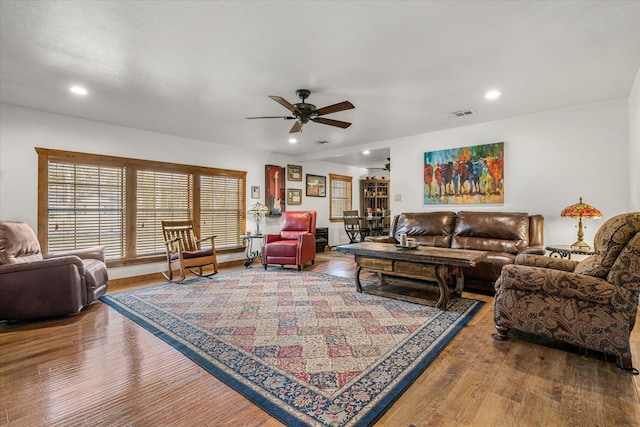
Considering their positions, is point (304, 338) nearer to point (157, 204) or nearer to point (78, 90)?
point (78, 90)

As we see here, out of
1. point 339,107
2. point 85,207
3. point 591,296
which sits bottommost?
point 591,296

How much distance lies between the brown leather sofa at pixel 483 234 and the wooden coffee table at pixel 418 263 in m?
0.44

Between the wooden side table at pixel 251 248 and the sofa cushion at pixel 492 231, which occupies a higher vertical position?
the sofa cushion at pixel 492 231

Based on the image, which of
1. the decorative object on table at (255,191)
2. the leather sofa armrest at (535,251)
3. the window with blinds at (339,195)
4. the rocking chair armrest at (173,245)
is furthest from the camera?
the window with blinds at (339,195)

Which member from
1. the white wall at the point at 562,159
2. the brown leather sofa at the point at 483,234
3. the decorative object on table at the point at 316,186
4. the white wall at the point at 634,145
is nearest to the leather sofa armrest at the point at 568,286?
the brown leather sofa at the point at 483,234

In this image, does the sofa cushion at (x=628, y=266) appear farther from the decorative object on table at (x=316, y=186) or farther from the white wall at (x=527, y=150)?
the decorative object on table at (x=316, y=186)

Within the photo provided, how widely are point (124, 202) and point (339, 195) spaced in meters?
5.33

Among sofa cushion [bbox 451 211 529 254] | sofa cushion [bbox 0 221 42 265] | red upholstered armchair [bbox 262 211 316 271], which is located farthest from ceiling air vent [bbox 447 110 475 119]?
sofa cushion [bbox 0 221 42 265]

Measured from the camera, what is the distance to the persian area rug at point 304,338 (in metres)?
1.69

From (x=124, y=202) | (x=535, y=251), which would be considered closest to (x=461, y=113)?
(x=535, y=251)

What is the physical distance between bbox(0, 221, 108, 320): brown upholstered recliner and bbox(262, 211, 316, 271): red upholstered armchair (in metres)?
2.58

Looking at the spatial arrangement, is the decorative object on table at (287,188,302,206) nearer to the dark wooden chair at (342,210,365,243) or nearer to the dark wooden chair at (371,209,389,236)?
the dark wooden chair at (342,210,365,243)

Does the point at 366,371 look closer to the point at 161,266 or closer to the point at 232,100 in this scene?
the point at 232,100

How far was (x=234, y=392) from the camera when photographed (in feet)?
5.76
